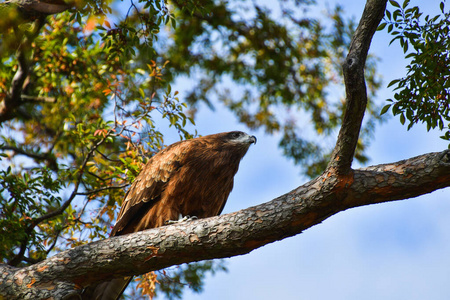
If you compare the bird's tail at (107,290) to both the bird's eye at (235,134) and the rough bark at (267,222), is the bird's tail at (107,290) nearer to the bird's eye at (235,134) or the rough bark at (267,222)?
the rough bark at (267,222)

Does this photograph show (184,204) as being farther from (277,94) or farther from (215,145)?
(277,94)

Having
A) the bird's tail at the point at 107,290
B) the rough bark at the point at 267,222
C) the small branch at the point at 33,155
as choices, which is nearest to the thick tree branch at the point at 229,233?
the rough bark at the point at 267,222

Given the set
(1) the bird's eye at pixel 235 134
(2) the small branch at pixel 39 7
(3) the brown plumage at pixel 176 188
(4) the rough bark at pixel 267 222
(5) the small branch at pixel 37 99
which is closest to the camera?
(4) the rough bark at pixel 267 222

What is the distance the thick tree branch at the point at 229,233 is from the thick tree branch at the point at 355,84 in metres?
0.15

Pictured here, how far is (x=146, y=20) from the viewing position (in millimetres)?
5645

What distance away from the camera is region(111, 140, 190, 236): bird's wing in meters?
5.73

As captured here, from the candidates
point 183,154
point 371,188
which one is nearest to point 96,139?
point 183,154

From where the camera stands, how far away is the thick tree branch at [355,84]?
12.0 ft

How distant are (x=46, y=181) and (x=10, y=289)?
217cm

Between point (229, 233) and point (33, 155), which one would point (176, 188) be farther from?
point (33, 155)

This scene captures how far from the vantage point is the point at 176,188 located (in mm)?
5668

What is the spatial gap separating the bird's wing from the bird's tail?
0.62m

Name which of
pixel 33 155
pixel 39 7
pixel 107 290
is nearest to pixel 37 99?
pixel 33 155

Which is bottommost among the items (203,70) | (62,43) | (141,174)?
(141,174)
